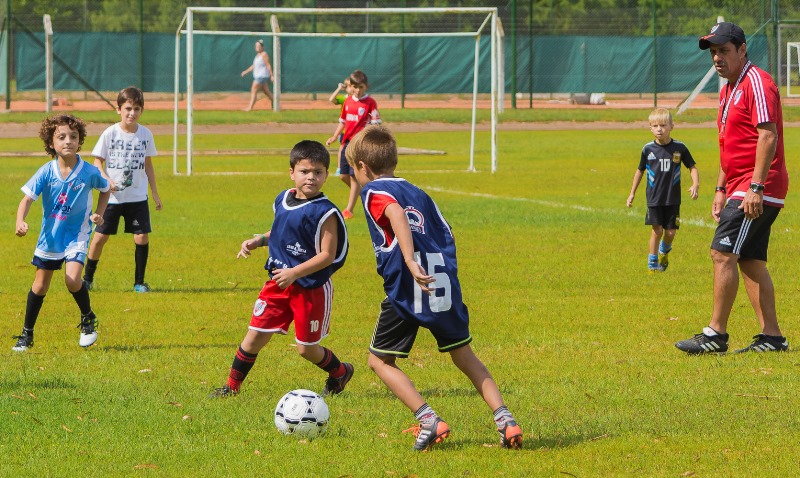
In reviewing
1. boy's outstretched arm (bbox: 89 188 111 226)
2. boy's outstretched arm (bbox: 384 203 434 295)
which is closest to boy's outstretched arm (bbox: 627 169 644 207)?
boy's outstretched arm (bbox: 89 188 111 226)

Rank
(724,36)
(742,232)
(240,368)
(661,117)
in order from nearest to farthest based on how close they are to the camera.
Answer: (240,368)
(724,36)
(742,232)
(661,117)

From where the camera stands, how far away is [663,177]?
40.0 ft

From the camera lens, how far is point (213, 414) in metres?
6.36

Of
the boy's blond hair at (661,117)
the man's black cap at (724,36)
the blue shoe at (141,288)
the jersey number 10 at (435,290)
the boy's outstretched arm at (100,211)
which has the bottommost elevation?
the blue shoe at (141,288)

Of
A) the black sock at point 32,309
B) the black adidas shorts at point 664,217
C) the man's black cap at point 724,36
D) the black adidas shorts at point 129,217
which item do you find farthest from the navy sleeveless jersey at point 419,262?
the black adidas shorts at point 664,217

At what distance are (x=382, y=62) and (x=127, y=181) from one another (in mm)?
29138

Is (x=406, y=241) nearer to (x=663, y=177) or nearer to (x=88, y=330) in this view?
(x=88, y=330)

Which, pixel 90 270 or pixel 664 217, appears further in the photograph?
pixel 664 217

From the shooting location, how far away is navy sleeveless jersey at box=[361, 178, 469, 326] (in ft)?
18.2

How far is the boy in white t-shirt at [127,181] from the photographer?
1075 cm

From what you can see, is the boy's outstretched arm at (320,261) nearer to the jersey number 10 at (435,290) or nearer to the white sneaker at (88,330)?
the jersey number 10 at (435,290)

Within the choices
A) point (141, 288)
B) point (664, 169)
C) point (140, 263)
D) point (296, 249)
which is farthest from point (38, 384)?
point (664, 169)

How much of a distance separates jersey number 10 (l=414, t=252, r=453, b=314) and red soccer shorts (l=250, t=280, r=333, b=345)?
120cm

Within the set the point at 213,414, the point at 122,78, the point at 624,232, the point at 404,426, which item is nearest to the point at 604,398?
the point at 404,426
